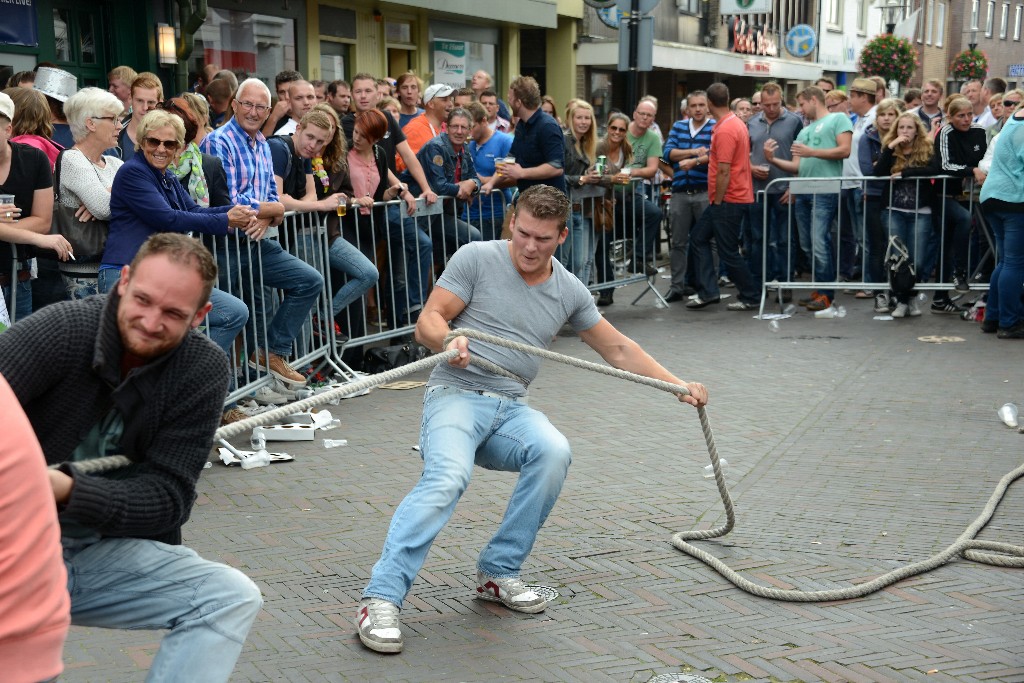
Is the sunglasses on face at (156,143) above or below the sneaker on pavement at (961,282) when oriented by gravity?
above

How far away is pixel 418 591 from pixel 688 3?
29.2 metres

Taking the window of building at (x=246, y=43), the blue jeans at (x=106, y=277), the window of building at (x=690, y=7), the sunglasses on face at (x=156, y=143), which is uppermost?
the window of building at (x=690, y=7)

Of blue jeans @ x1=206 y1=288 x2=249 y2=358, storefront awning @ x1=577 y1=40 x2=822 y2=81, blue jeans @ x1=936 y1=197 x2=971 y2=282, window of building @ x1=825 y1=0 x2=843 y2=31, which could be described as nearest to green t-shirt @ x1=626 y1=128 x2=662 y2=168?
blue jeans @ x1=936 y1=197 x2=971 y2=282

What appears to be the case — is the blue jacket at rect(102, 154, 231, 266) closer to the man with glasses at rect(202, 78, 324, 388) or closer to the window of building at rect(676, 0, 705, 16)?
the man with glasses at rect(202, 78, 324, 388)

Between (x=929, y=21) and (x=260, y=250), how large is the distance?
49.3 metres

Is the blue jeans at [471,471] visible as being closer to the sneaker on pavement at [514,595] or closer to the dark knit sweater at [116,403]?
the sneaker on pavement at [514,595]

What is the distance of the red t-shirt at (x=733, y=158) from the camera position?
11695 mm

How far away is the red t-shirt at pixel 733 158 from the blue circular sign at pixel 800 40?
26845 mm

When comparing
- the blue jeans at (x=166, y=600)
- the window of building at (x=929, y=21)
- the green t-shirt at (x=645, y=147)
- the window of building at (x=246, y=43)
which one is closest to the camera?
the blue jeans at (x=166, y=600)

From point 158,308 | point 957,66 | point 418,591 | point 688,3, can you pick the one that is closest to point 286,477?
point 418,591

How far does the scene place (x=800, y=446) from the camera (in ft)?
23.3

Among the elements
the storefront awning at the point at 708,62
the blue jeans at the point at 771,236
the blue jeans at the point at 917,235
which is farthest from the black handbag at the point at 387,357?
the storefront awning at the point at 708,62

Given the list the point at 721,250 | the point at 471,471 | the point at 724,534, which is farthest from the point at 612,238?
the point at 471,471

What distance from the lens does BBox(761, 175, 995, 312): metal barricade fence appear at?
38.3ft
